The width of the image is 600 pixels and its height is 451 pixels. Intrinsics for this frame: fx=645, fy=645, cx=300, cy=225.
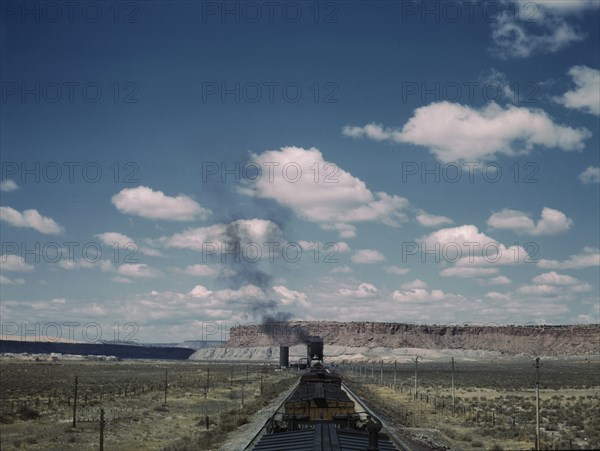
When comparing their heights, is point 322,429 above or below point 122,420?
above

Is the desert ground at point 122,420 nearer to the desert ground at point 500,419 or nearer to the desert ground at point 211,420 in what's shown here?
the desert ground at point 211,420

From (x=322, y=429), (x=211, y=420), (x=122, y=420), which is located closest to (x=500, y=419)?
(x=211, y=420)

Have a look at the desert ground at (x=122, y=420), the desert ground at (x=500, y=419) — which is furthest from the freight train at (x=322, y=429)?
the desert ground at (x=122, y=420)

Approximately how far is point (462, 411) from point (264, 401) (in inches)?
594

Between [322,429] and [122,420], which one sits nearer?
[322,429]

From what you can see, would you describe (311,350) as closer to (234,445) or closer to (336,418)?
(234,445)

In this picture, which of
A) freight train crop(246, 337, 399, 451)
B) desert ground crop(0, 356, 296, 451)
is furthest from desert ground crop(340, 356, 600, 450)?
desert ground crop(0, 356, 296, 451)

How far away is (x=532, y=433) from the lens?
1260 inches

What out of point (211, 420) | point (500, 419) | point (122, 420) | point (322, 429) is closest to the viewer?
point (322, 429)

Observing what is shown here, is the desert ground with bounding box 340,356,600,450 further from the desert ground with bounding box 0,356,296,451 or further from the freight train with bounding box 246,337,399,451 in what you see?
the desert ground with bounding box 0,356,296,451

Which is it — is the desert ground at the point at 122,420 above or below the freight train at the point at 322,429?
below

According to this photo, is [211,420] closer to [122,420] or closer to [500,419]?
[122,420]

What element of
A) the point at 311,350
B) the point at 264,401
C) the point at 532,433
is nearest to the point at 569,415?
the point at 532,433

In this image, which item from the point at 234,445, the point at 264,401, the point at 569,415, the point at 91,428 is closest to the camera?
the point at 234,445
